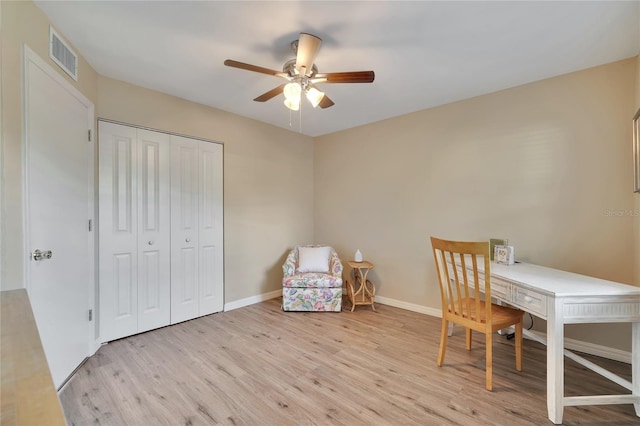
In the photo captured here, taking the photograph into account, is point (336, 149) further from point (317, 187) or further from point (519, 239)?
point (519, 239)

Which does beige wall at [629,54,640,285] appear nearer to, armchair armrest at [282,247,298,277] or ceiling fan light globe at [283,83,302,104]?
ceiling fan light globe at [283,83,302,104]

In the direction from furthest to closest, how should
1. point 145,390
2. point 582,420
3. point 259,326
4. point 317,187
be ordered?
1. point 317,187
2. point 259,326
3. point 145,390
4. point 582,420

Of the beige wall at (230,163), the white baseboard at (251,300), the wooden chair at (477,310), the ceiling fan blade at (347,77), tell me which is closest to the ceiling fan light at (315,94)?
the ceiling fan blade at (347,77)

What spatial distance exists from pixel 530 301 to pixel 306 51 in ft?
7.50

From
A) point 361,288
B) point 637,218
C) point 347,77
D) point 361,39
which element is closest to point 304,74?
point 347,77

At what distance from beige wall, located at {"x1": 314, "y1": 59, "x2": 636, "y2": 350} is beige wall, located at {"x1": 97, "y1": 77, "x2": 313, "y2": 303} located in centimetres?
73

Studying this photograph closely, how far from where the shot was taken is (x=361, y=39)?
201 cm

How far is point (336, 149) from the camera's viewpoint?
4.36 m

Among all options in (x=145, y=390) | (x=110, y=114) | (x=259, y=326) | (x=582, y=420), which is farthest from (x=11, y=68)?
(x=582, y=420)

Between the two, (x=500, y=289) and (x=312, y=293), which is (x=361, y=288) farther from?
(x=500, y=289)

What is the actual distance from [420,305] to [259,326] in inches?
78.4

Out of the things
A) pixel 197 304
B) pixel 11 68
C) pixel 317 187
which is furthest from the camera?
pixel 317 187

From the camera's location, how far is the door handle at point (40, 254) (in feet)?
5.54

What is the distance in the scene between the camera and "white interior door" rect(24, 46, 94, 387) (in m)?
1.69
